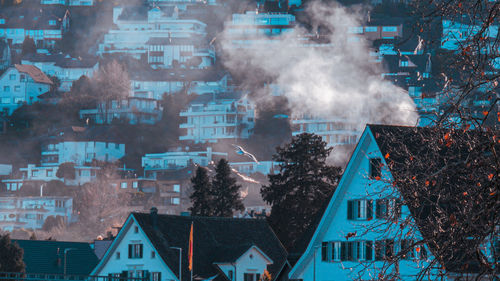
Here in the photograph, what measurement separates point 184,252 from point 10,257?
39.2ft

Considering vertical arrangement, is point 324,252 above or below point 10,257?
below

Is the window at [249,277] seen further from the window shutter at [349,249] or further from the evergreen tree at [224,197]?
the evergreen tree at [224,197]

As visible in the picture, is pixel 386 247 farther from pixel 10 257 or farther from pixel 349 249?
pixel 10 257

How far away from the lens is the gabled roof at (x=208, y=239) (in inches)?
2662

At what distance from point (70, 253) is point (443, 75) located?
71.6 meters

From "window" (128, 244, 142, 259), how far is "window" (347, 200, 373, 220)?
27319 mm

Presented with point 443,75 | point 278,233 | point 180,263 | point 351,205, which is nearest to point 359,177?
point 351,205

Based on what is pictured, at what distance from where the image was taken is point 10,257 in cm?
7100

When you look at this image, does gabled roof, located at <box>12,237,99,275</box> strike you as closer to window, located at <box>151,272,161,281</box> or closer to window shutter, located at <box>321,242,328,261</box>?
window, located at <box>151,272,161,281</box>

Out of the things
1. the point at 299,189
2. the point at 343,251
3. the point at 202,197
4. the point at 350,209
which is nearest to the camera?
the point at 350,209

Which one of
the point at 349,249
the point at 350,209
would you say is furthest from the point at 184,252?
the point at 350,209

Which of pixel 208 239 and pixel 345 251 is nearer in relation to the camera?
pixel 345 251

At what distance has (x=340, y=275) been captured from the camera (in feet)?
147

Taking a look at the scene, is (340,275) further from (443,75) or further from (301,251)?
(443,75)
